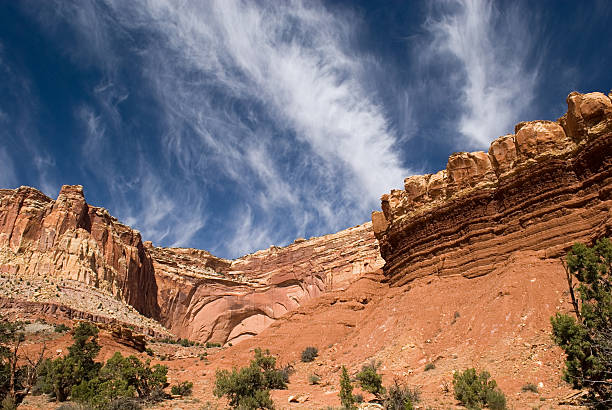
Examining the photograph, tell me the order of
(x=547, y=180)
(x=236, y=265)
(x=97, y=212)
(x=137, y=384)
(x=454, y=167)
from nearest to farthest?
(x=137, y=384), (x=547, y=180), (x=454, y=167), (x=97, y=212), (x=236, y=265)

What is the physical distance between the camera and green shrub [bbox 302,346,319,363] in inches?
1194

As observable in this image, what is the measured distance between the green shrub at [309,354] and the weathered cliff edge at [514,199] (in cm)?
865

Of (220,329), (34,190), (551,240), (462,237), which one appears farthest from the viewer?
(220,329)

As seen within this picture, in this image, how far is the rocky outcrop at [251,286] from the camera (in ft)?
229

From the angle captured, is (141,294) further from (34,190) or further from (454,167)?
(454,167)

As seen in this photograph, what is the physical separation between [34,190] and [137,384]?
48.2 m

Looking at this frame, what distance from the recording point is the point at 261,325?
2781 inches

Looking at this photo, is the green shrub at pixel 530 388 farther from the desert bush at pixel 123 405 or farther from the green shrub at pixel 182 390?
the green shrub at pixel 182 390

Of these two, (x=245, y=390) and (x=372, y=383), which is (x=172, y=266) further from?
(x=372, y=383)

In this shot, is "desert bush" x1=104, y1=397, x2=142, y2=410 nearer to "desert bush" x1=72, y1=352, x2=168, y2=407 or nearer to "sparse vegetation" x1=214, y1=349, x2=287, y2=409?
"desert bush" x1=72, y1=352, x2=168, y2=407

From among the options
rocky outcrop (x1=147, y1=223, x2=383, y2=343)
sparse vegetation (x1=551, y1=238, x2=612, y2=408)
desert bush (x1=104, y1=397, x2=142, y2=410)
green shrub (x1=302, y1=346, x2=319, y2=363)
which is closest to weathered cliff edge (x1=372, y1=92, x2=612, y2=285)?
green shrub (x1=302, y1=346, x2=319, y2=363)

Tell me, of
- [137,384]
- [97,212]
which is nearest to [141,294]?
[97,212]

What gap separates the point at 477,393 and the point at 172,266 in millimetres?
66053

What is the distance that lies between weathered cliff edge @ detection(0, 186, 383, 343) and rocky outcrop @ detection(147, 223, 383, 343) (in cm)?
16
